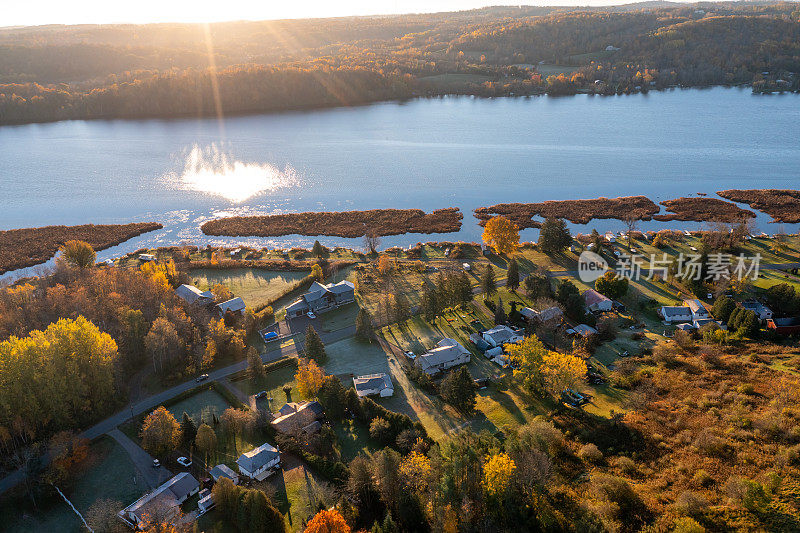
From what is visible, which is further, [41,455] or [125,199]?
[125,199]

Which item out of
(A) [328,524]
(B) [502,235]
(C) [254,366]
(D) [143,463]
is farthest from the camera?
(B) [502,235]

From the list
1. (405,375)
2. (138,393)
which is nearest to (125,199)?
(138,393)

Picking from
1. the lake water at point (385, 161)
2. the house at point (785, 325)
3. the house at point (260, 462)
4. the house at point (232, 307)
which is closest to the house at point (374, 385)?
the house at point (260, 462)

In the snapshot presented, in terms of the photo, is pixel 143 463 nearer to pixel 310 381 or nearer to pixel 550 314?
pixel 310 381

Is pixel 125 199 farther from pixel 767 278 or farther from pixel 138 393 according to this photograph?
pixel 767 278

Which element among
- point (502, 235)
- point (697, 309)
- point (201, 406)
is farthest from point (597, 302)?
point (201, 406)

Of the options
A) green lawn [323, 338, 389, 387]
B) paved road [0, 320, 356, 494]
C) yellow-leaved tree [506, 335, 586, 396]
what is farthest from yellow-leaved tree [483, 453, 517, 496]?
paved road [0, 320, 356, 494]
